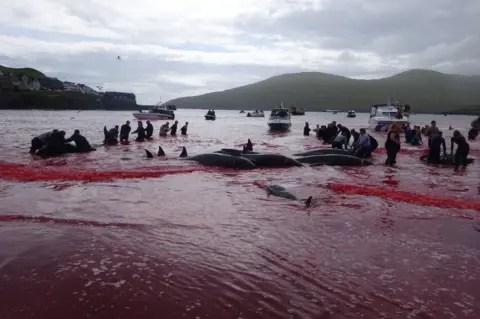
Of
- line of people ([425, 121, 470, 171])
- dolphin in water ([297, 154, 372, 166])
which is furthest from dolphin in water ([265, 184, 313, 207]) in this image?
line of people ([425, 121, 470, 171])

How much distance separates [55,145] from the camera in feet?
75.2

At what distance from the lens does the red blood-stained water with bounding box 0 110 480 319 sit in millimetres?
5781

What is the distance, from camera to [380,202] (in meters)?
12.6

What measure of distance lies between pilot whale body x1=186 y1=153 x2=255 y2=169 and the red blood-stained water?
4515 mm

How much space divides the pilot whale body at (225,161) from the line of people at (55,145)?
307 inches

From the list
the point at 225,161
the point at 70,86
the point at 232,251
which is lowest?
the point at 232,251

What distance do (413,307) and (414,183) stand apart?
1150 centimetres

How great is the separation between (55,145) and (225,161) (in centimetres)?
954

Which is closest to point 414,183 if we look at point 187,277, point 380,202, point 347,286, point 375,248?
point 380,202

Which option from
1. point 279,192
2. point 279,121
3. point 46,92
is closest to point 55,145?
point 279,192

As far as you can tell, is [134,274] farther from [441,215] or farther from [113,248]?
[441,215]

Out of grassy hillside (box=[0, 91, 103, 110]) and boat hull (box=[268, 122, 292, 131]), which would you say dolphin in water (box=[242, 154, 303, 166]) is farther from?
grassy hillside (box=[0, 91, 103, 110])

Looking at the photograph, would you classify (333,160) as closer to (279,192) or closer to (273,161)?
(273,161)

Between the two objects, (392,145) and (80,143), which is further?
(80,143)
